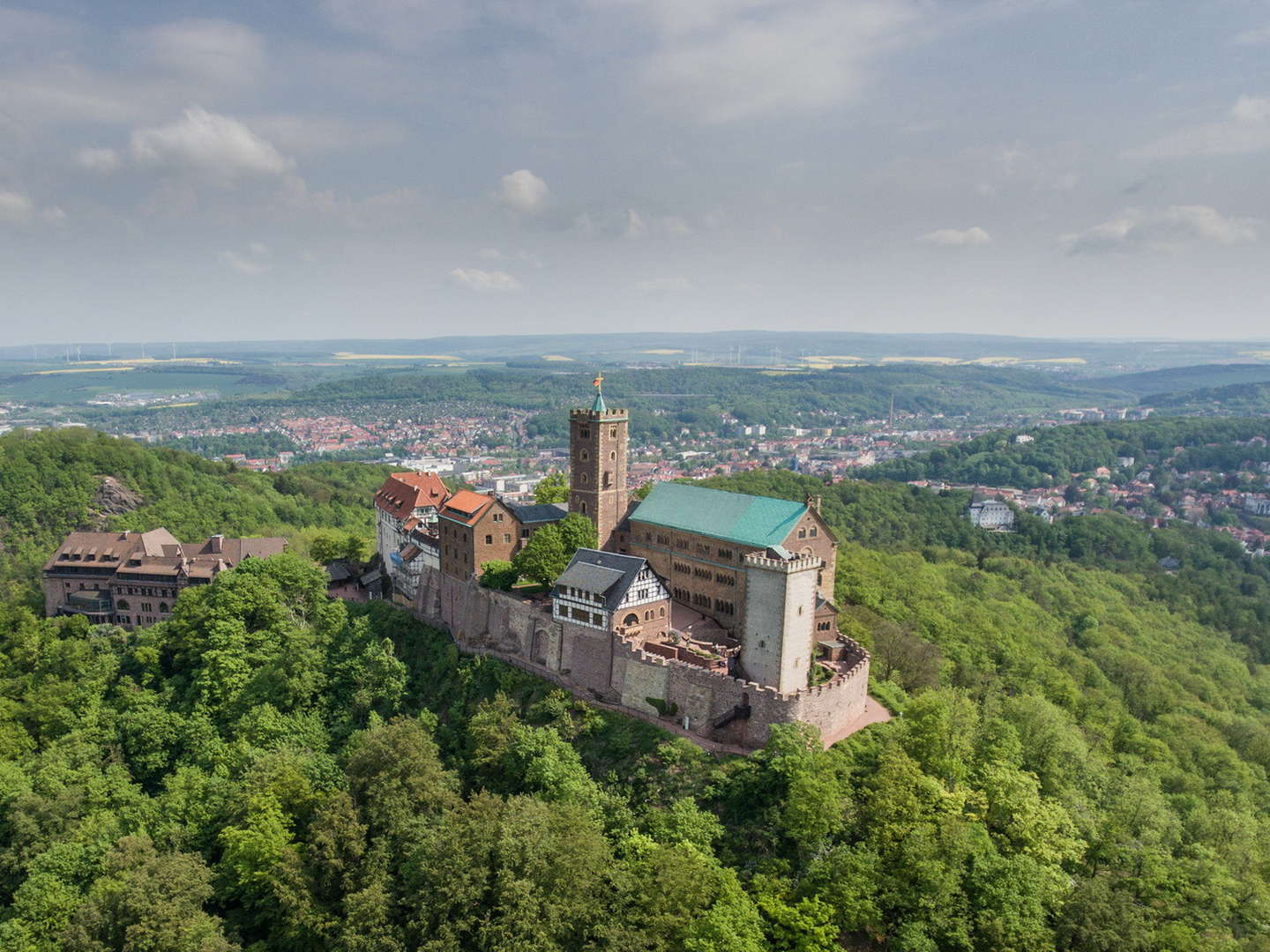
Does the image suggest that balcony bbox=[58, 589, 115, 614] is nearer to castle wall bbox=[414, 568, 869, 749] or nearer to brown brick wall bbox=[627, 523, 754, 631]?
castle wall bbox=[414, 568, 869, 749]

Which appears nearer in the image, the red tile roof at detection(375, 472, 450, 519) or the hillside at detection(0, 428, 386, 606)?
the red tile roof at detection(375, 472, 450, 519)

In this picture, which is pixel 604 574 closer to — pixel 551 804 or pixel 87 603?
pixel 551 804

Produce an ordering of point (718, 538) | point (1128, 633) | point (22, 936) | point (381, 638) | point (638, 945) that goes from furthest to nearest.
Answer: point (1128, 633)
point (381, 638)
point (718, 538)
point (22, 936)
point (638, 945)

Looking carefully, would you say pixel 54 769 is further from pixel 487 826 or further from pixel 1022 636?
pixel 1022 636

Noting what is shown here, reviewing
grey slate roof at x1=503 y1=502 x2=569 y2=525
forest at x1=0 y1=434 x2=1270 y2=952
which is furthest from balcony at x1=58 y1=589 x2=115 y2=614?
grey slate roof at x1=503 y1=502 x2=569 y2=525

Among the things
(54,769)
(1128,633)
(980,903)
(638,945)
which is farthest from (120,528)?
(1128,633)

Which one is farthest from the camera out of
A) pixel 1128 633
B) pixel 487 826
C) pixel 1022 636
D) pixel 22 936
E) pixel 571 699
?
Result: pixel 1128 633

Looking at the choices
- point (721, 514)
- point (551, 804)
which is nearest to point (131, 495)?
point (721, 514)
